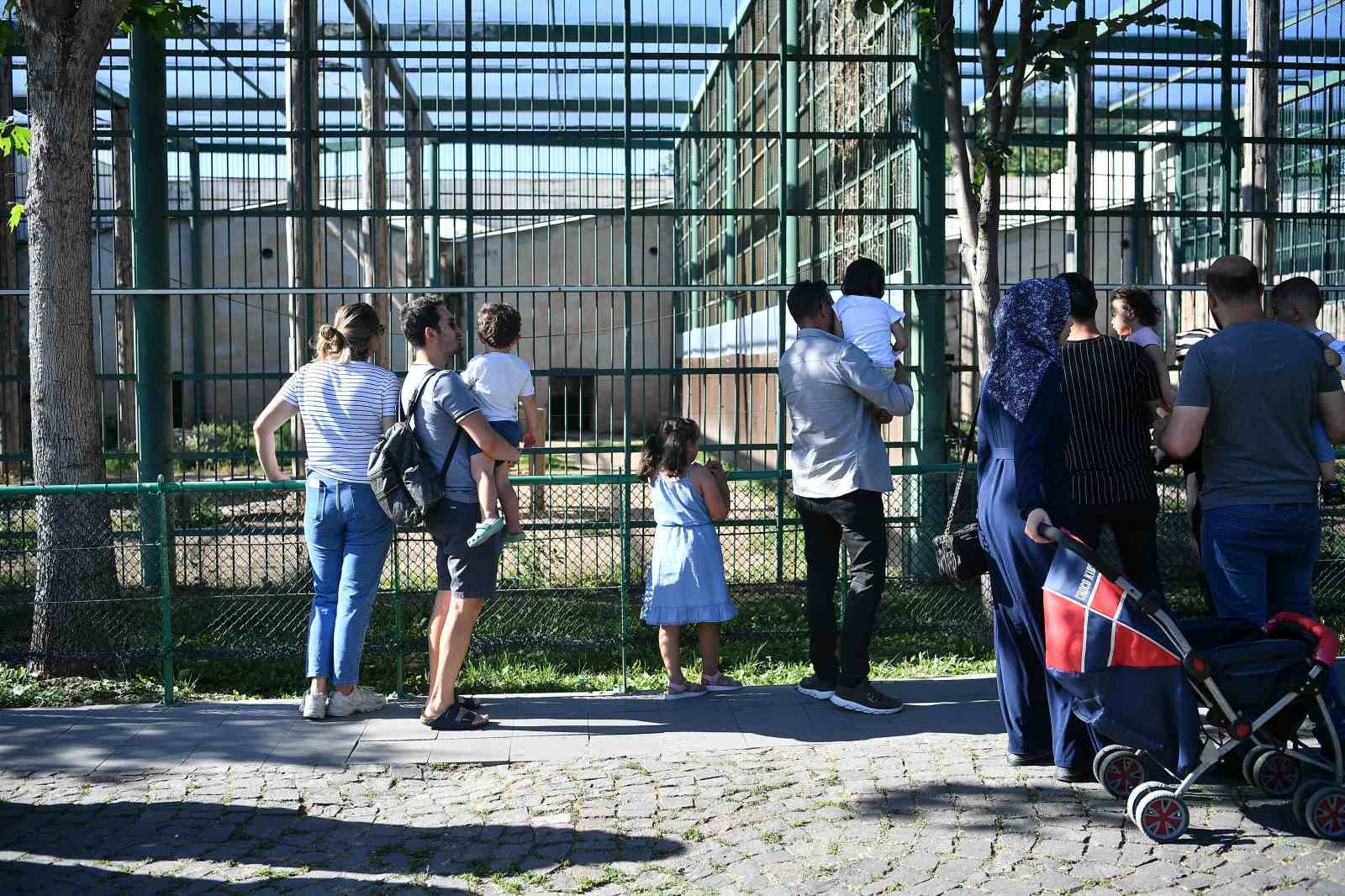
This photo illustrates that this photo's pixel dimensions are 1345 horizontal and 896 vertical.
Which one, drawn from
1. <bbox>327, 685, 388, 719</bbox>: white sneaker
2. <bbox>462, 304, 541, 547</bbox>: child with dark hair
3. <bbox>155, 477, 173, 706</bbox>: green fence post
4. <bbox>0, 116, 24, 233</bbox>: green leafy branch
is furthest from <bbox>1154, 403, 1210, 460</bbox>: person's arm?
<bbox>0, 116, 24, 233</bbox>: green leafy branch

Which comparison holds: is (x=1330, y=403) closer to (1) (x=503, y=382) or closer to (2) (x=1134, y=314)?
(2) (x=1134, y=314)

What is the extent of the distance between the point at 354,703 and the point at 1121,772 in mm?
3366

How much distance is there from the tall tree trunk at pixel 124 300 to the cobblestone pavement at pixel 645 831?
16.4ft

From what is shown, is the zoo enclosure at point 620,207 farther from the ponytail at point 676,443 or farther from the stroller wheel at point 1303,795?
the stroller wheel at point 1303,795

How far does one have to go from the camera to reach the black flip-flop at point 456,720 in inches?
235

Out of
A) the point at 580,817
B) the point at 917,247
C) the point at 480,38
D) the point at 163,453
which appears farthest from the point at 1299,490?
the point at 163,453

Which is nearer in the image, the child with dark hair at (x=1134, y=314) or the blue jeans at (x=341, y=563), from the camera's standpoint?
the blue jeans at (x=341, y=563)

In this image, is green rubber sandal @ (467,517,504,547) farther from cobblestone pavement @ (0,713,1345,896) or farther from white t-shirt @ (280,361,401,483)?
cobblestone pavement @ (0,713,1345,896)

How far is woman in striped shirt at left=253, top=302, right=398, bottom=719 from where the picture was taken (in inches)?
235

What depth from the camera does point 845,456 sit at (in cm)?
602

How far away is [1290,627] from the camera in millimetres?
4719

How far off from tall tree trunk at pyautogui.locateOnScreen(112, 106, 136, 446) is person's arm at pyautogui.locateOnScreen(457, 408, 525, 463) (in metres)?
4.38

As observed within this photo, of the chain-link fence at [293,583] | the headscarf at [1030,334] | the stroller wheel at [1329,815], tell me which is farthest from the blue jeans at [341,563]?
the stroller wheel at [1329,815]

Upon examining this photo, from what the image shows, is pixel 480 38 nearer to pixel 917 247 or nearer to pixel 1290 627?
pixel 917 247
